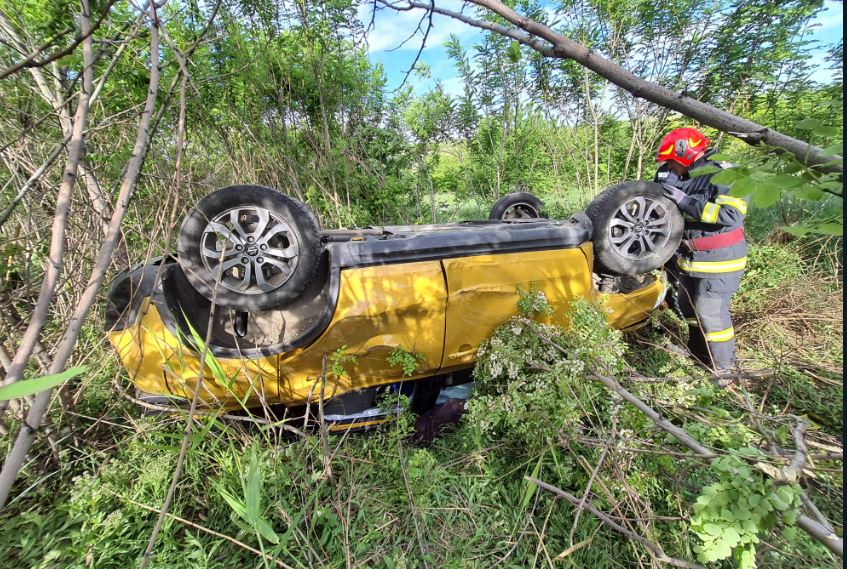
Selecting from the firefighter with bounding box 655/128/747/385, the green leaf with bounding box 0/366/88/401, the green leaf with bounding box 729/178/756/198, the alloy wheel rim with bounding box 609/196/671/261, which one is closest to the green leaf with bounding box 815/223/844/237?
the green leaf with bounding box 729/178/756/198

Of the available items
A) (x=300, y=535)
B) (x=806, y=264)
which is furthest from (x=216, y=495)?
(x=806, y=264)

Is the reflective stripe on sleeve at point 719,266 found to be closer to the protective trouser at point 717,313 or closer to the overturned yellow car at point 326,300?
the protective trouser at point 717,313

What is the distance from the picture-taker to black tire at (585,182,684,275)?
250 centimetres

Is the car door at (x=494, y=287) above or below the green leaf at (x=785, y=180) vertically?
below

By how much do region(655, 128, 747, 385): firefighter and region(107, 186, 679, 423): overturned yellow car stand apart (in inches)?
50.8

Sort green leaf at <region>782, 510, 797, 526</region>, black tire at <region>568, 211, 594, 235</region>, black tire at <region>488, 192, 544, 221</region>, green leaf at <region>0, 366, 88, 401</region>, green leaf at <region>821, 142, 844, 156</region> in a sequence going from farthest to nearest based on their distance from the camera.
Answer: black tire at <region>488, 192, 544, 221</region> → black tire at <region>568, 211, 594, 235</region> → green leaf at <region>782, 510, 797, 526</region> → green leaf at <region>821, 142, 844, 156</region> → green leaf at <region>0, 366, 88, 401</region>

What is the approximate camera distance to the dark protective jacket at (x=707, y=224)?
2.70 metres

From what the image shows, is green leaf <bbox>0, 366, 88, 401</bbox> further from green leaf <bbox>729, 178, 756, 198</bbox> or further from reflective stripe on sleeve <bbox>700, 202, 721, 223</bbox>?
reflective stripe on sleeve <bbox>700, 202, 721, 223</bbox>

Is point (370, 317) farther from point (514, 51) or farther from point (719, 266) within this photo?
point (719, 266)

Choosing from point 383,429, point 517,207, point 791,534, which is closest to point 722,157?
point 791,534

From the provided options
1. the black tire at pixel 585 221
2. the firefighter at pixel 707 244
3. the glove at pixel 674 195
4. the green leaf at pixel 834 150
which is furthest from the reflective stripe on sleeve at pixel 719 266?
the green leaf at pixel 834 150

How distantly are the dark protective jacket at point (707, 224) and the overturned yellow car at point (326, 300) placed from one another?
120 cm

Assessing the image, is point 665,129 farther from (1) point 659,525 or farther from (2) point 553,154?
(1) point 659,525

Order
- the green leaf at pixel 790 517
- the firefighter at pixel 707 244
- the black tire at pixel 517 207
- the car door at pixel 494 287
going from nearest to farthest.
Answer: the green leaf at pixel 790 517 → the car door at pixel 494 287 → the firefighter at pixel 707 244 → the black tire at pixel 517 207
